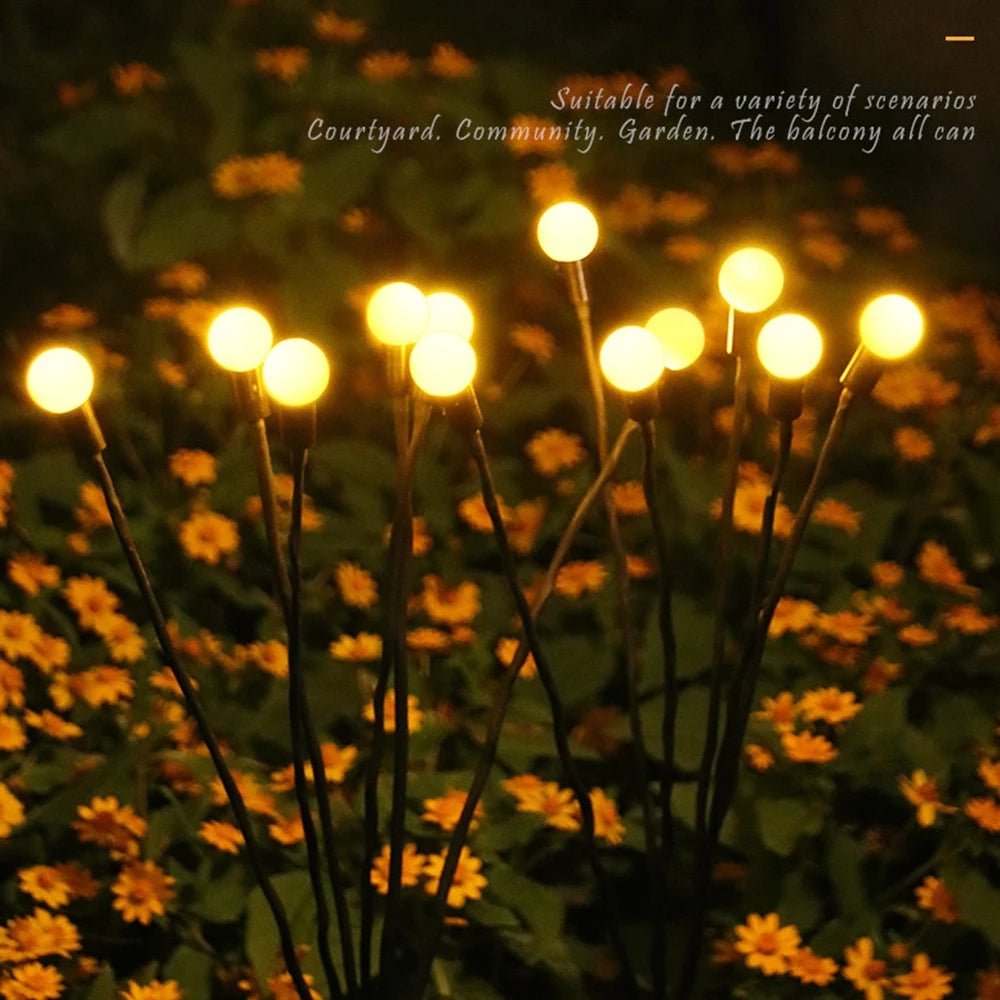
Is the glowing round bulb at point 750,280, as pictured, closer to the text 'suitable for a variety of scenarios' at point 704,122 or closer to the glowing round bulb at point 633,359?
the glowing round bulb at point 633,359

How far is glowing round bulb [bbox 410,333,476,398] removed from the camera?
593 mm

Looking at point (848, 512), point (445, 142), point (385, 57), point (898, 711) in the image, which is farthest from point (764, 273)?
point (385, 57)

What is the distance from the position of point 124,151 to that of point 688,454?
3.20 feet

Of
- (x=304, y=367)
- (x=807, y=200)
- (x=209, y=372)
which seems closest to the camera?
(x=304, y=367)

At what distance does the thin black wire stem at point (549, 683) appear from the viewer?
667 mm

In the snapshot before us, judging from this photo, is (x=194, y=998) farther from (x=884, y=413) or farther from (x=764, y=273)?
(x=884, y=413)

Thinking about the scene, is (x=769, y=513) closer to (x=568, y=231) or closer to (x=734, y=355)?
(x=734, y=355)

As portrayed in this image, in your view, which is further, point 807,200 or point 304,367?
point 807,200

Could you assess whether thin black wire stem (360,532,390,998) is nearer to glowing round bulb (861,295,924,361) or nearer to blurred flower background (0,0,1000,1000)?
blurred flower background (0,0,1000,1000)

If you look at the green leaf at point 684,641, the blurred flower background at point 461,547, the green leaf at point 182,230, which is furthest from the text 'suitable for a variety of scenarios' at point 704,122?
the green leaf at point 684,641

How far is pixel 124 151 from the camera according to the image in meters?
1.71

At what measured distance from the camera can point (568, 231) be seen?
2.49 ft

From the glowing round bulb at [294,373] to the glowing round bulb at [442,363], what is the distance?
6cm

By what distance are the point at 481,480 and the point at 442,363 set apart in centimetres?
12
